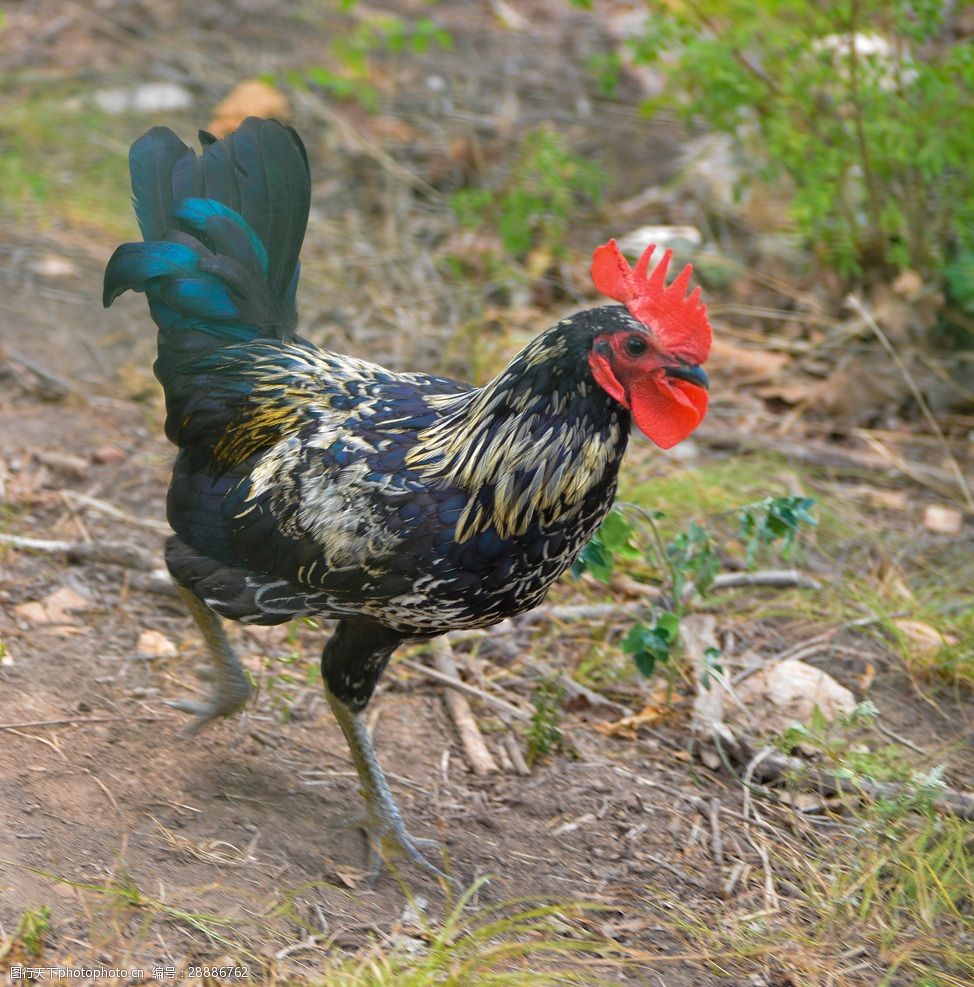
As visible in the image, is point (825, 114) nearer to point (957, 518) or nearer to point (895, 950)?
point (957, 518)

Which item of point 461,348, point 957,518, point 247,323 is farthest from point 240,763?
point 957,518

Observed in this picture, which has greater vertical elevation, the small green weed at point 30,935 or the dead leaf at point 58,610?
the small green weed at point 30,935

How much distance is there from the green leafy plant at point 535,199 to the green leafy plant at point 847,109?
0.87 m

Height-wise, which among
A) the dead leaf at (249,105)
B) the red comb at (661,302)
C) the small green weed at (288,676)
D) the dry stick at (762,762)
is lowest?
the small green weed at (288,676)

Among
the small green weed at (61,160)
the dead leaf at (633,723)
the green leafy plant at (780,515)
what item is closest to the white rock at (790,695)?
the dead leaf at (633,723)

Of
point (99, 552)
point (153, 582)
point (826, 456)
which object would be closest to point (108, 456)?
point (99, 552)

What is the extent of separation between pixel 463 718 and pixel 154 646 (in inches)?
47.7

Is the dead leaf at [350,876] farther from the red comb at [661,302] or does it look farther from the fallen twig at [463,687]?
the red comb at [661,302]

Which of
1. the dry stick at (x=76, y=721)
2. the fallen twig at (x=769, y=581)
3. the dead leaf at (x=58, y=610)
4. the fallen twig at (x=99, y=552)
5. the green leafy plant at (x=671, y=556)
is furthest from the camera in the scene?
the fallen twig at (x=769, y=581)

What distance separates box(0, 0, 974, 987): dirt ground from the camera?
333 cm

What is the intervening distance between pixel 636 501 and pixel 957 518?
164 cm

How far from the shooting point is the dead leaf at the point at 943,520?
5.81m

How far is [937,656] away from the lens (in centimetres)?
473

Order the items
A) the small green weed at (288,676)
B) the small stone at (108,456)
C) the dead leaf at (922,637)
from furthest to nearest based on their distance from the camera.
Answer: the small stone at (108,456) < the dead leaf at (922,637) < the small green weed at (288,676)
